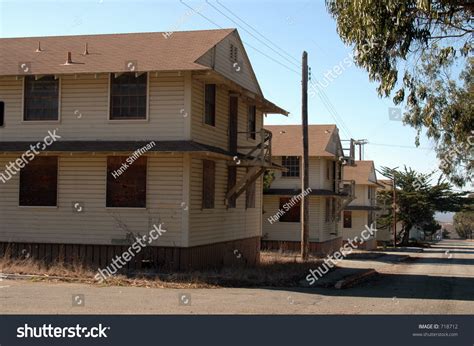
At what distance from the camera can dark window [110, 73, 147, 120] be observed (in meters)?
19.1

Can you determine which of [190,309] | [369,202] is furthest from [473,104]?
[369,202]

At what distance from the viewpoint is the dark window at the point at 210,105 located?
20328 mm

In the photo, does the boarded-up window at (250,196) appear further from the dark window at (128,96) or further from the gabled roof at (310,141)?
the gabled roof at (310,141)

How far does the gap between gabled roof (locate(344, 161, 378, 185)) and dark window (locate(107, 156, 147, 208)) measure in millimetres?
37161

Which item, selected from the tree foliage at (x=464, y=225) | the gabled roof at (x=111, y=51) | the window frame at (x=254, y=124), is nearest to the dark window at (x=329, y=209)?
the window frame at (x=254, y=124)

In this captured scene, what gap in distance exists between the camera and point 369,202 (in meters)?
54.7

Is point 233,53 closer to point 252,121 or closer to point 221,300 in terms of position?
point 252,121

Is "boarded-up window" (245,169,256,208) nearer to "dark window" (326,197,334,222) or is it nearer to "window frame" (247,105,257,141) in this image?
"window frame" (247,105,257,141)

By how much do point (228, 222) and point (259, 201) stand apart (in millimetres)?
4471

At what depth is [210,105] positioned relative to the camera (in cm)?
2067

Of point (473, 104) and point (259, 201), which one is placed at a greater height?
point (473, 104)

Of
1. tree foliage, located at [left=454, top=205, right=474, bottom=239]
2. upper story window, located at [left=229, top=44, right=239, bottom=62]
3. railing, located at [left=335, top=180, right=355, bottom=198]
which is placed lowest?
tree foliage, located at [left=454, top=205, right=474, bottom=239]

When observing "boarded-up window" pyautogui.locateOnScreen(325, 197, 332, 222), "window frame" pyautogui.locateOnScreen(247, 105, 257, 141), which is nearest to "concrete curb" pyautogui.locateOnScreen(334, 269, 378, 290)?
"window frame" pyautogui.locateOnScreen(247, 105, 257, 141)
